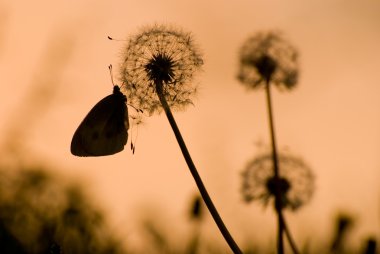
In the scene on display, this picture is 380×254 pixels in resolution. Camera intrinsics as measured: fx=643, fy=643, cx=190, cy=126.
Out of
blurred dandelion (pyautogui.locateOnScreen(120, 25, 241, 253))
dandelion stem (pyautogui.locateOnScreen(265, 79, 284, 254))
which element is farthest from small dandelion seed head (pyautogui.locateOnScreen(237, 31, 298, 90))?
blurred dandelion (pyautogui.locateOnScreen(120, 25, 241, 253))

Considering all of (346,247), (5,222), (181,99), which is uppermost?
(181,99)

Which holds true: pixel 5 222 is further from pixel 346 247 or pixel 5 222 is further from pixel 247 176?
pixel 346 247

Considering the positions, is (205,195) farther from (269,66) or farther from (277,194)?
(269,66)

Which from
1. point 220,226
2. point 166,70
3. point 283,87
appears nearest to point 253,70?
point 283,87

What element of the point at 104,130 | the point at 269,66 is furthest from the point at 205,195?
the point at 269,66

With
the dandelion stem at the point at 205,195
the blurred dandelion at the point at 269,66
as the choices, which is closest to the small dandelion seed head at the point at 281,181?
the blurred dandelion at the point at 269,66
